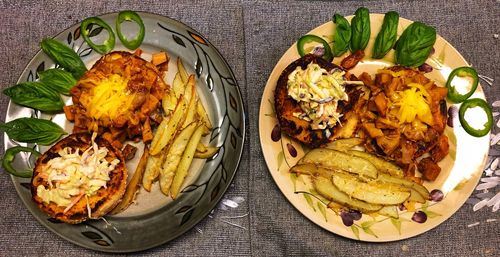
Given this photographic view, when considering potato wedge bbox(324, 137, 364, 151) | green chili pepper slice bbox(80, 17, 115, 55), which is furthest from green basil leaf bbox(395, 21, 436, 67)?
green chili pepper slice bbox(80, 17, 115, 55)

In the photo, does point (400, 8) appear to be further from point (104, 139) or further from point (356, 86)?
point (104, 139)

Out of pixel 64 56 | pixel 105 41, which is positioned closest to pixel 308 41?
pixel 105 41

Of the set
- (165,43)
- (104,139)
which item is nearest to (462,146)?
(165,43)

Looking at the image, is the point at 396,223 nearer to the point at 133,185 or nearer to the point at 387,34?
the point at 387,34

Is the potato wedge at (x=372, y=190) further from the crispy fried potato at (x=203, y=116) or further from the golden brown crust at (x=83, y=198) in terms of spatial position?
the golden brown crust at (x=83, y=198)

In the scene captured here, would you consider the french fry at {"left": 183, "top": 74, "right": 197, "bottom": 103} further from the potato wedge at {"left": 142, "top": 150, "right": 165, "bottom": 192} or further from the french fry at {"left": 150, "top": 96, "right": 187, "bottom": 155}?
the potato wedge at {"left": 142, "top": 150, "right": 165, "bottom": 192}

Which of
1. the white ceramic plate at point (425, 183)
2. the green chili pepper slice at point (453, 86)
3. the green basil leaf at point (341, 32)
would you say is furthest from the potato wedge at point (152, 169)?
the green chili pepper slice at point (453, 86)
